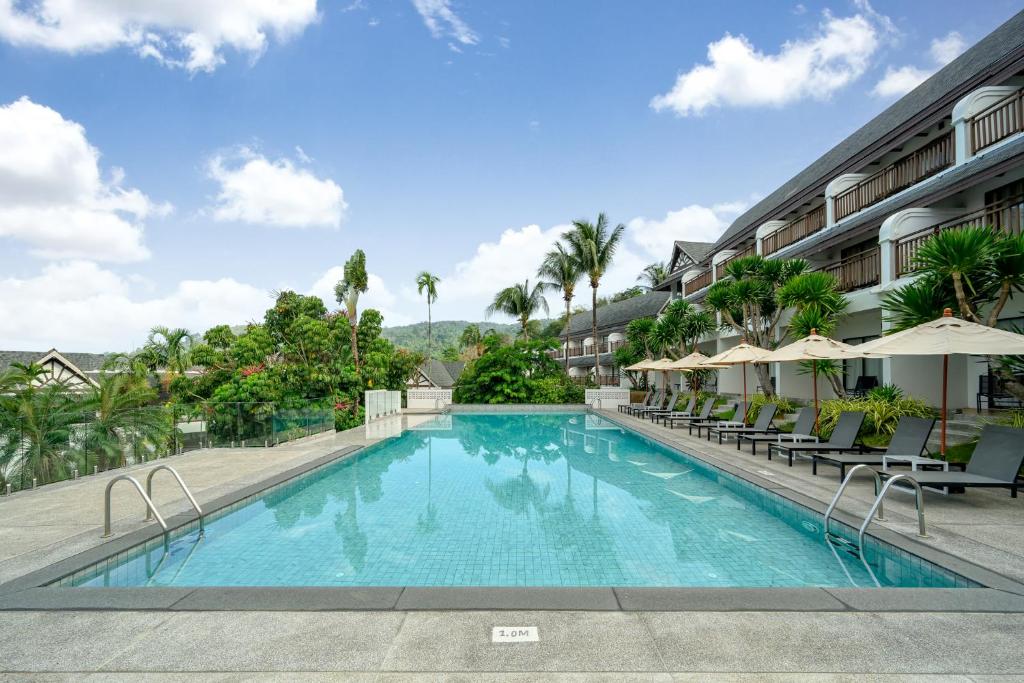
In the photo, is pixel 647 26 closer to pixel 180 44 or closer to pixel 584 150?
pixel 584 150

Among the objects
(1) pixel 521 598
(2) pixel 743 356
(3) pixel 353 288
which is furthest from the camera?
(3) pixel 353 288

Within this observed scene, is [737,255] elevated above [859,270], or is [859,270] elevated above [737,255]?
[737,255]

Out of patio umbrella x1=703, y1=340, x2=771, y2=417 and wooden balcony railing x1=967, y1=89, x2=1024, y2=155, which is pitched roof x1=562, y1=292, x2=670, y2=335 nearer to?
patio umbrella x1=703, y1=340, x2=771, y2=417

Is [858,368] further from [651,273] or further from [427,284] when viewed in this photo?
[651,273]

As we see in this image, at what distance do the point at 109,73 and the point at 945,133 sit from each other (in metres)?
23.8

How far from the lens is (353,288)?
22.6 metres

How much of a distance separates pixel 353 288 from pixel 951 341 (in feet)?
65.8

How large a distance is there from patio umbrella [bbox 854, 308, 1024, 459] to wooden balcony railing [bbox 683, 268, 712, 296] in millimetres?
20648

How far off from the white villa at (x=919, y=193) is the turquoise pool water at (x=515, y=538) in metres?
6.94

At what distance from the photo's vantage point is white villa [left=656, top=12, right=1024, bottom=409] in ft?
39.1

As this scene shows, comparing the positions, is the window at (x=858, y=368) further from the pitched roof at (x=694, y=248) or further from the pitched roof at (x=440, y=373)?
the pitched roof at (x=440, y=373)

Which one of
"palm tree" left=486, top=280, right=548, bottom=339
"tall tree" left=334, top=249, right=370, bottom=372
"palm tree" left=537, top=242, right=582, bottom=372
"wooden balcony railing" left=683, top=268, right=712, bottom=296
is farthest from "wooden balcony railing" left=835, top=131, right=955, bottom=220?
"palm tree" left=486, top=280, right=548, bottom=339

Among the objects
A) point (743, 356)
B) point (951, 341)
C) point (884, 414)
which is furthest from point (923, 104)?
point (951, 341)

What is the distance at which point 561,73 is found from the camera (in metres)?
22.8
